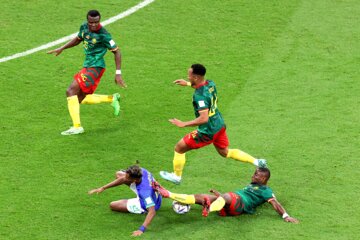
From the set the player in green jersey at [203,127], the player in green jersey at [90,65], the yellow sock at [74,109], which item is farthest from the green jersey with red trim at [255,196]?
the yellow sock at [74,109]

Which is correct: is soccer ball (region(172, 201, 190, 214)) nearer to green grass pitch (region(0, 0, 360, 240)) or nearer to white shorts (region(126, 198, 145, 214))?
green grass pitch (region(0, 0, 360, 240))

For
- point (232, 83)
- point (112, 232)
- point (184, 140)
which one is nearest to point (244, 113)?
point (232, 83)

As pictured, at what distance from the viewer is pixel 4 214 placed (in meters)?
14.6

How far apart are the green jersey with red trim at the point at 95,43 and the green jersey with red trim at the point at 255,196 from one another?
4504 millimetres

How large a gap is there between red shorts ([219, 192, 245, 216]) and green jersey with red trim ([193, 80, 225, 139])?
47.2 inches

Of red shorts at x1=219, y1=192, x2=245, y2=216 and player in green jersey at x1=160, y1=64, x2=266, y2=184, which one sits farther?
player in green jersey at x1=160, y1=64, x2=266, y2=184

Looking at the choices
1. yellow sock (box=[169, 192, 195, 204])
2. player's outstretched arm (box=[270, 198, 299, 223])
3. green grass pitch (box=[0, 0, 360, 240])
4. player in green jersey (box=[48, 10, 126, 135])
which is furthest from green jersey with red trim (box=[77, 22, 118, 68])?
player's outstretched arm (box=[270, 198, 299, 223])

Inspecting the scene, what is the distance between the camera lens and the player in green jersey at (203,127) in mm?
14727

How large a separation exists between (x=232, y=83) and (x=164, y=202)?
508 centimetres

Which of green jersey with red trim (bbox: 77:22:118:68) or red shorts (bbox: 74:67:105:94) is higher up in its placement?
green jersey with red trim (bbox: 77:22:118:68)

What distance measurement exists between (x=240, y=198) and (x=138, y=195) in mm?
1678

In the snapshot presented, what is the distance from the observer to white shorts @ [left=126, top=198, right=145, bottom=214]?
47.9ft

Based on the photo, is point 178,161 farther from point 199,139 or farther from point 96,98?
point 96,98

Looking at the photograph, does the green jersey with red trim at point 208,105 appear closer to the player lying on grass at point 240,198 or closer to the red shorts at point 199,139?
the red shorts at point 199,139
